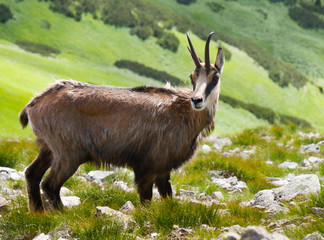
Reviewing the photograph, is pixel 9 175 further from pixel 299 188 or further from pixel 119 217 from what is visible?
pixel 299 188

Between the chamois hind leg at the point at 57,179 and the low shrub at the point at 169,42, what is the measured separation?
20243mm

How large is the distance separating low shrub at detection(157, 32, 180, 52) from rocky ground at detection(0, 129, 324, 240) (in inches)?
638


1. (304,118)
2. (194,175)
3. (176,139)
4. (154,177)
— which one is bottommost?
(304,118)

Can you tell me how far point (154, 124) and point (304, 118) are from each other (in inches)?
847

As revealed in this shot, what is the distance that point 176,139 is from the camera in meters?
6.63

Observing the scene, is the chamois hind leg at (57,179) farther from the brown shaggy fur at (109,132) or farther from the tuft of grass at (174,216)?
the tuft of grass at (174,216)

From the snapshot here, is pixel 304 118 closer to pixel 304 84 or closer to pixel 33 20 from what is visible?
pixel 304 84

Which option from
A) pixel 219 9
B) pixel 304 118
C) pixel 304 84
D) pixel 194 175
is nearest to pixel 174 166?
pixel 194 175

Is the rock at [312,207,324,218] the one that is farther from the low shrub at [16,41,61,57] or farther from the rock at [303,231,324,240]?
the low shrub at [16,41,61,57]

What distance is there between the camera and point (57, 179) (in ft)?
21.1

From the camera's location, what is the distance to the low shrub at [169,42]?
26203 mm

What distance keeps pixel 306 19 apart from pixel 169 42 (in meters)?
23.7

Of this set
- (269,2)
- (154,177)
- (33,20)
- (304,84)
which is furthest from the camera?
(269,2)

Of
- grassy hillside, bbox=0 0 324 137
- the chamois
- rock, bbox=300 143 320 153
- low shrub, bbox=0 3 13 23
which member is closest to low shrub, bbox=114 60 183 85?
grassy hillside, bbox=0 0 324 137
